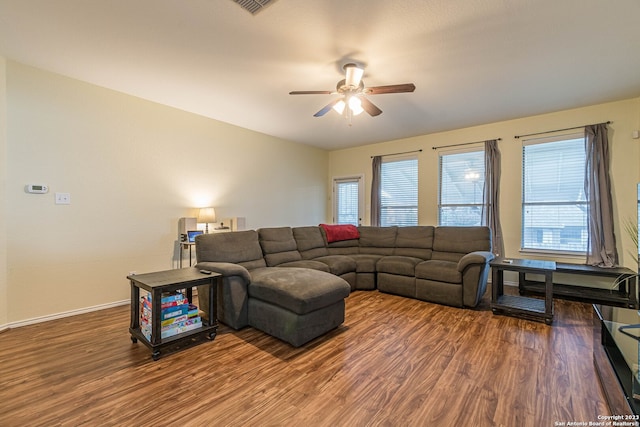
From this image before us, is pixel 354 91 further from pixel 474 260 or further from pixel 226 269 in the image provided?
pixel 474 260

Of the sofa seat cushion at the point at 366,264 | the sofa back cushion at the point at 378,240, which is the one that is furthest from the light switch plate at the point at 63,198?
the sofa back cushion at the point at 378,240

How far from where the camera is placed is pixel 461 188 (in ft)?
16.8

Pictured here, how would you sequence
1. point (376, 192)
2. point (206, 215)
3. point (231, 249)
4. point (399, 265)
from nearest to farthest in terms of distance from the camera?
point (231, 249) < point (399, 265) < point (206, 215) < point (376, 192)

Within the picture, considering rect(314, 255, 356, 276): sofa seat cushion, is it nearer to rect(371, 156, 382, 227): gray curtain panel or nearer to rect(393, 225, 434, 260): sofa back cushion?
rect(393, 225, 434, 260): sofa back cushion

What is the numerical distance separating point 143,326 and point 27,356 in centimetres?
87

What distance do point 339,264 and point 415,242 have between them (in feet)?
4.61

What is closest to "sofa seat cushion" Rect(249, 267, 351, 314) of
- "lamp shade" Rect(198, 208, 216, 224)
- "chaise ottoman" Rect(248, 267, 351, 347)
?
"chaise ottoman" Rect(248, 267, 351, 347)

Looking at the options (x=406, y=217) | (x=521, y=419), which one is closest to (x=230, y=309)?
(x=521, y=419)

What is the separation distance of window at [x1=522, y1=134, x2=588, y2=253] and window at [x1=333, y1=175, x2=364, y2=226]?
3053 millimetres

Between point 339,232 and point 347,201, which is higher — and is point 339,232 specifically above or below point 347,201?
below

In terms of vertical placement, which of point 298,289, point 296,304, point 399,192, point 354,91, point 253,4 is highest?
point 253,4

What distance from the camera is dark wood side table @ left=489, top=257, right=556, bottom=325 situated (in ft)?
9.99

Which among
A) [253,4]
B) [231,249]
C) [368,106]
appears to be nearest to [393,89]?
[368,106]

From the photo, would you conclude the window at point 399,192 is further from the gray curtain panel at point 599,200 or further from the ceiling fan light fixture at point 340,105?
the ceiling fan light fixture at point 340,105
